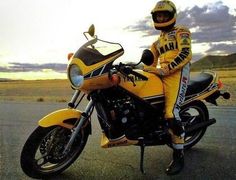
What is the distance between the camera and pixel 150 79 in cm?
559

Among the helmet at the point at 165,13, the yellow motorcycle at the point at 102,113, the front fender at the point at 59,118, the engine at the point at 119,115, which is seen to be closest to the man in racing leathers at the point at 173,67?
the helmet at the point at 165,13

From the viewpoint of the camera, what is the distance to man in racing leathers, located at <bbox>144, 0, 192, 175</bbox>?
557 centimetres

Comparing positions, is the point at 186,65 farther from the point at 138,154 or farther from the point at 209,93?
the point at 138,154

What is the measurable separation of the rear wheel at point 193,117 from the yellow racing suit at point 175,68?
24.0 inches

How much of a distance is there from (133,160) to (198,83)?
4.86 ft

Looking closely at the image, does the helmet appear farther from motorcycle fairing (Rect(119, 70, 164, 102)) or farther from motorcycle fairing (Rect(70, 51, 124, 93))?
motorcycle fairing (Rect(70, 51, 124, 93))

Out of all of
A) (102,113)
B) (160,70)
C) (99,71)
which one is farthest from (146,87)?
(99,71)

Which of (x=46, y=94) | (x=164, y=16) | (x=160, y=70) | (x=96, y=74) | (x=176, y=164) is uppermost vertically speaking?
(x=164, y=16)

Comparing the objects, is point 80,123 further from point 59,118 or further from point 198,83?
point 198,83

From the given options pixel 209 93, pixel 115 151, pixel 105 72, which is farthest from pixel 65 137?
pixel 209 93

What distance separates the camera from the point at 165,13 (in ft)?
18.7

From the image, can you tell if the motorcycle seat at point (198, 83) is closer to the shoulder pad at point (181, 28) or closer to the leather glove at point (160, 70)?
the leather glove at point (160, 70)

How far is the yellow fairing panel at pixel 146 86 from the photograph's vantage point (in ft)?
17.6

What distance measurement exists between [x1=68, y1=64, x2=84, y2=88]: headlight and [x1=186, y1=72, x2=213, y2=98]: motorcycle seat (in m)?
1.85
